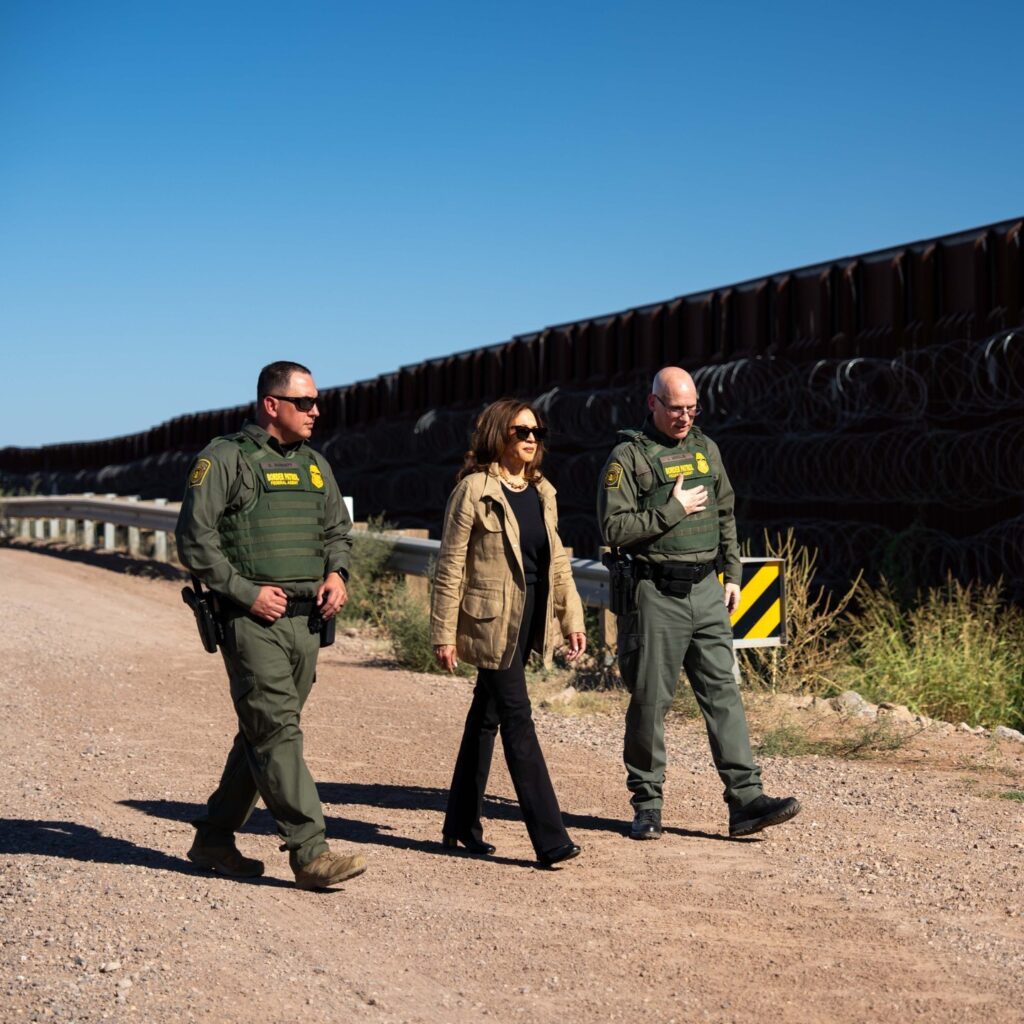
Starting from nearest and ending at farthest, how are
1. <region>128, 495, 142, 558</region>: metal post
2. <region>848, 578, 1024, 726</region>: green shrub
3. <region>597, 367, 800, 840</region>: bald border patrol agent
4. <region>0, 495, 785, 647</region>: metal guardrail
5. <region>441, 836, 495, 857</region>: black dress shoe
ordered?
<region>441, 836, 495, 857</region>: black dress shoe, <region>597, 367, 800, 840</region>: bald border patrol agent, <region>848, 578, 1024, 726</region>: green shrub, <region>0, 495, 785, 647</region>: metal guardrail, <region>128, 495, 142, 558</region>: metal post

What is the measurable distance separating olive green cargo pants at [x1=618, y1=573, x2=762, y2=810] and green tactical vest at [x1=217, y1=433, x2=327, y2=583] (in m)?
1.64

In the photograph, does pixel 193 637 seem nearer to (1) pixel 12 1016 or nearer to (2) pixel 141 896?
(2) pixel 141 896

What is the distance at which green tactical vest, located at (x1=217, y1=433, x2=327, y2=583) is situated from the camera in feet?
18.5

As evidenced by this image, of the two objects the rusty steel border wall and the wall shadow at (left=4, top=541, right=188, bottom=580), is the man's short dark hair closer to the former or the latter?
the rusty steel border wall

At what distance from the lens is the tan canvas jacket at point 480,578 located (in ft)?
19.9

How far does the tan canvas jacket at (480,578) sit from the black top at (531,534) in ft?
0.19

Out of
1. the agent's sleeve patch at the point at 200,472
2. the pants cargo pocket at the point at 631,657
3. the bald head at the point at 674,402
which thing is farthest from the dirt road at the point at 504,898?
the bald head at the point at 674,402

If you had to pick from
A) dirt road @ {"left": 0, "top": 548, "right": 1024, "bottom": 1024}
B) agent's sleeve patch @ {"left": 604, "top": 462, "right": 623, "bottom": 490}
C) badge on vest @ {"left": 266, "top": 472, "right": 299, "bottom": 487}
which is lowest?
dirt road @ {"left": 0, "top": 548, "right": 1024, "bottom": 1024}

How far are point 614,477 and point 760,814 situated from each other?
1.64 m

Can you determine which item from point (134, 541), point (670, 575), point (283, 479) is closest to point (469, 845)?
point (670, 575)

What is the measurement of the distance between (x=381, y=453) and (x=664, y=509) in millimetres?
16254

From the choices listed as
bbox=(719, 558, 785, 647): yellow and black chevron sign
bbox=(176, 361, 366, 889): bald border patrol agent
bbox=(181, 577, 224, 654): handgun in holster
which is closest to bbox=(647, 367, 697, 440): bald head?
bbox=(176, 361, 366, 889): bald border patrol agent

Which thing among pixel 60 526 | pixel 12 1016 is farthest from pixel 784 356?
pixel 60 526

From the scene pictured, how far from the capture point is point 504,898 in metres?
5.55
